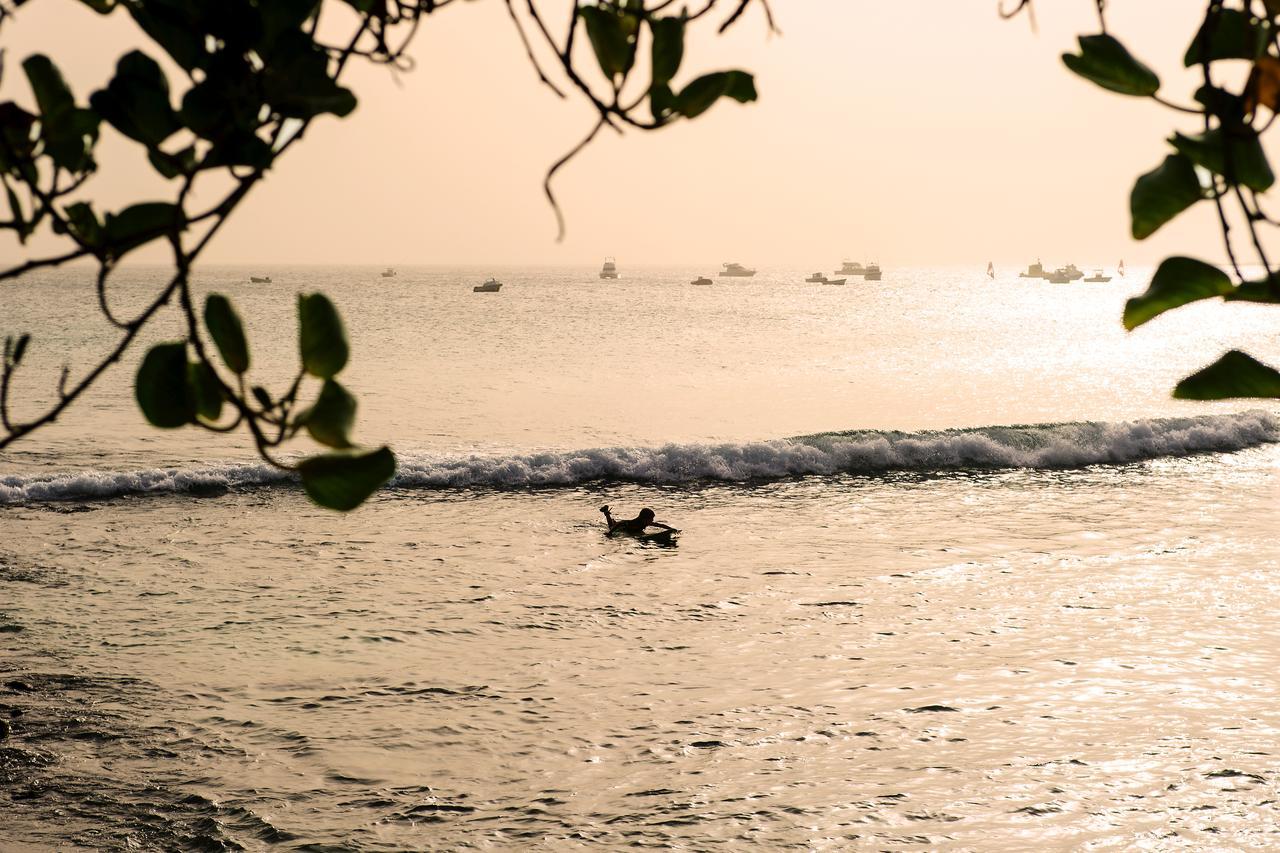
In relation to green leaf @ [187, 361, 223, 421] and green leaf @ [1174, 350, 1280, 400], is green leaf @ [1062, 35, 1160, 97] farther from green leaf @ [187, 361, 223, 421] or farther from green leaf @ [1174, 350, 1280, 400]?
green leaf @ [187, 361, 223, 421]

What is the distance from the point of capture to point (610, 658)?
411 inches

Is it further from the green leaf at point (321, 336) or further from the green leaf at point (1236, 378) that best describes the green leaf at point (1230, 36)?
the green leaf at point (321, 336)

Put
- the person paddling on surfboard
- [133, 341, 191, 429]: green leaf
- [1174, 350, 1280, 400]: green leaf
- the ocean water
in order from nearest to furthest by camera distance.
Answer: [1174, 350, 1280, 400]: green leaf
[133, 341, 191, 429]: green leaf
the ocean water
the person paddling on surfboard

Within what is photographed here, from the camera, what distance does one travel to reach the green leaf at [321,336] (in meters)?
0.77

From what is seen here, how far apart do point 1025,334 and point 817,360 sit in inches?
920

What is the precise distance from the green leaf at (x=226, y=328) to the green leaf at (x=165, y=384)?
43 millimetres

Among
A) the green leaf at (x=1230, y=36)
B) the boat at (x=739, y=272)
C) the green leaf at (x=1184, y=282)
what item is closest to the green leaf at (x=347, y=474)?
the green leaf at (x=1184, y=282)

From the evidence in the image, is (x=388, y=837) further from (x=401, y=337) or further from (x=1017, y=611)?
(x=401, y=337)

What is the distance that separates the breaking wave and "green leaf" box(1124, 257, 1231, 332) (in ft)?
61.9

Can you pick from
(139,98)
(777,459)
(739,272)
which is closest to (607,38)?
(139,98)

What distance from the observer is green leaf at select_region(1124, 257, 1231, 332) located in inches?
29.0

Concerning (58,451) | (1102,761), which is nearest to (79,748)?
(1102,761)

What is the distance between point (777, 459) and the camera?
70.4ft

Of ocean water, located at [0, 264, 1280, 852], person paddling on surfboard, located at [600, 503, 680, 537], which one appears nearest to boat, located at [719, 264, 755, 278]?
ocean water, located at [0, 264, 1280, 852]
